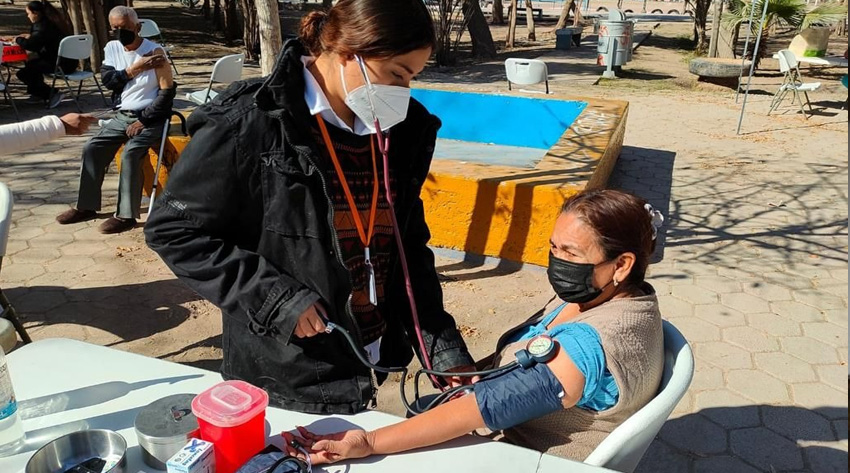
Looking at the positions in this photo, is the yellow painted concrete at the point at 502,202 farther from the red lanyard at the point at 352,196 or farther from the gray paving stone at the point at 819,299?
the red lanyard at the point at 352,196

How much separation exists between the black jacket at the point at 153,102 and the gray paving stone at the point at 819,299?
4785mm

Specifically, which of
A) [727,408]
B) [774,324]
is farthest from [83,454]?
[774,324]

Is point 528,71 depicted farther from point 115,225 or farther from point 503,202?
point 115,225

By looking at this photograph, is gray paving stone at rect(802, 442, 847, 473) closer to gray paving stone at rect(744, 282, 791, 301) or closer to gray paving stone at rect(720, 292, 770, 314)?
gray paving stone at rect(720, 292, 770, 314)

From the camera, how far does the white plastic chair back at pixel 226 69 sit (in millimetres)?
6625

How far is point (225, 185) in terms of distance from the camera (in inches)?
56.5

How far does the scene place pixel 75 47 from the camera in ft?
30.7

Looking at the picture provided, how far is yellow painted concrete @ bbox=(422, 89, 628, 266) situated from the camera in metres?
4.44

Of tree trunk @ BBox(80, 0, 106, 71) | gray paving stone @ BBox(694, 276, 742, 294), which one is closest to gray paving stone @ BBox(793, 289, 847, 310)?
gray paving stone @ BBox(694, 276, 742, 294)

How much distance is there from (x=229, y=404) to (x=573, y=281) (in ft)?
3.10

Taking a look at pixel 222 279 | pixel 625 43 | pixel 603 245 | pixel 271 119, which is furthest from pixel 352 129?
pixel 625 43

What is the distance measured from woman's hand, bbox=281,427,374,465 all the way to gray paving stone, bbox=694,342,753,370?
2.69 meters

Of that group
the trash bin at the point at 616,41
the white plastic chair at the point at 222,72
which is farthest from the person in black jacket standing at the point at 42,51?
the trash bin at the point at 616,41

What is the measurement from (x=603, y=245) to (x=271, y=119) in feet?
3.02
